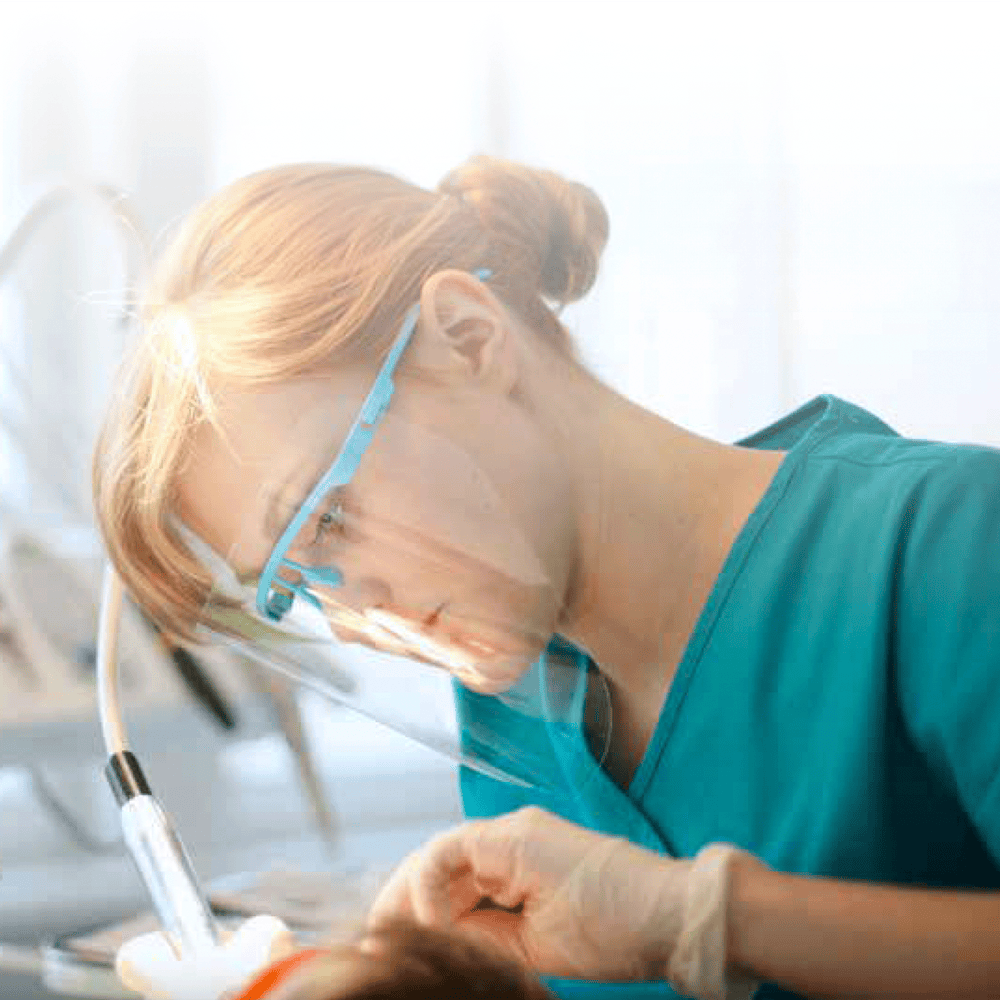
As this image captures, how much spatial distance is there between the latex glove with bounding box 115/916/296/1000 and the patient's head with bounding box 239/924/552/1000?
0.47 feet

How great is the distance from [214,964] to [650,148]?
520 mm

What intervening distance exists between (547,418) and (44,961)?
505 mm

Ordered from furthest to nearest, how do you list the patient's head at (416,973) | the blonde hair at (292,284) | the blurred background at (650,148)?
the blurred background at (650,148) → the blonde hair at (292,284) → the patient's head at (416,973)

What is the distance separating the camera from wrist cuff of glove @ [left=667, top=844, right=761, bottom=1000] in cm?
67

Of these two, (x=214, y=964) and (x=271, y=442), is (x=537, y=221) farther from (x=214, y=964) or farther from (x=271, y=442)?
(x=214, y=964)

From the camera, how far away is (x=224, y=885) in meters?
0.93

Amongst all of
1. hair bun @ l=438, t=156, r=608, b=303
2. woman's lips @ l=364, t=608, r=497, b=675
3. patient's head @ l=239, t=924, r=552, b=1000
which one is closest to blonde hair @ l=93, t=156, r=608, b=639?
hair bun @ l=438, t=156, r=608, b=303

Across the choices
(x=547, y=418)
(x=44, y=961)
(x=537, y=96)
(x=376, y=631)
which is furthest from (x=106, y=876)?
(x=537, y=96)

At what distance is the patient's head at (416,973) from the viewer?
609 millimetres

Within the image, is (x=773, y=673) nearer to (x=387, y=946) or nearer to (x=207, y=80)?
(x=387, y=946)

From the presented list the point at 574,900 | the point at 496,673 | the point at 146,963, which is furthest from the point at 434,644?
the point at 146,963

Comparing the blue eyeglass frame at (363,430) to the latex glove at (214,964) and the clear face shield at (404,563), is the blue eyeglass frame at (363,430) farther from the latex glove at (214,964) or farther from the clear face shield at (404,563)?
the latex glove at (214,964)

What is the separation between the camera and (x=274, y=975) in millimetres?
709

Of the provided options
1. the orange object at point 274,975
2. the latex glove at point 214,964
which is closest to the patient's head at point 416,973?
the orange object at point 274,975
